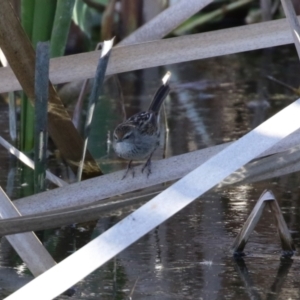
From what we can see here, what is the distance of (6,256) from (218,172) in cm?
138

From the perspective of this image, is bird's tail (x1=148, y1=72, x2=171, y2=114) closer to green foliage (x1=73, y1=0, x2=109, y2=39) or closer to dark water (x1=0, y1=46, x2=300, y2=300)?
dark water (x1=0, y1=46, x2=300, y2=300)

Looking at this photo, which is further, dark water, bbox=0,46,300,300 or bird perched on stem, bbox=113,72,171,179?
bird perched on stem, bbox=113,72,171,179

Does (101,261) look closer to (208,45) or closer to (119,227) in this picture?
(119,227)

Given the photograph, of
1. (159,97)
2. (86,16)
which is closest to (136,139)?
(159,97)

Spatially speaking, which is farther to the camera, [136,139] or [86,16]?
[86,16]

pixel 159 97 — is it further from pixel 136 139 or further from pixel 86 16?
pixel 86 16

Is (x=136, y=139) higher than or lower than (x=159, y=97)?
lower

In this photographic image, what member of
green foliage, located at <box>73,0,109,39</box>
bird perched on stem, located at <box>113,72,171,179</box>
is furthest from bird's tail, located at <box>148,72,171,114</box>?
green foliage, located at <box>73,0,109,39</box>

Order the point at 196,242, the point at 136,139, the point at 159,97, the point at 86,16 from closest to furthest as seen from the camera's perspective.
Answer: the point at 196,242, the point at 136,139, the point at 159,97, the point at 86,16

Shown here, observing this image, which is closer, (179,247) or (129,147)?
(179,247)

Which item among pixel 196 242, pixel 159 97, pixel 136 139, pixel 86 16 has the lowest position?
pixel 196 242

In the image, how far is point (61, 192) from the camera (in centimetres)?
330

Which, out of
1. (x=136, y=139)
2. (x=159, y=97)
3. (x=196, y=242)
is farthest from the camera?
(x=159, y=97)

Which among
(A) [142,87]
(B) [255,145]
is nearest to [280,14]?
(A) [142,87]
